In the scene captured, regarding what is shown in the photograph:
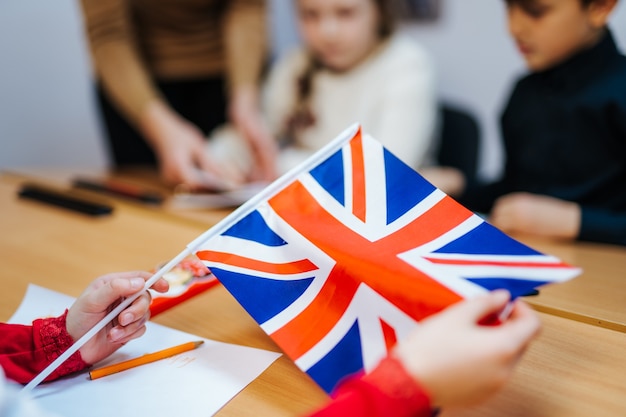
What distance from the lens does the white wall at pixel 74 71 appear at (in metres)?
1.63

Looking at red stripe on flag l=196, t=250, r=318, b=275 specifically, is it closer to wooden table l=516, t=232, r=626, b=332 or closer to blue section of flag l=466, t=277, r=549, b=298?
blue section of flag l=466, t=277, r=549, b=298

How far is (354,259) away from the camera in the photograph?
0.56 metres

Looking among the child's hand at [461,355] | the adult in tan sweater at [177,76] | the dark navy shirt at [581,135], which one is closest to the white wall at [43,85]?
the adult in tan sweater at [177,76]

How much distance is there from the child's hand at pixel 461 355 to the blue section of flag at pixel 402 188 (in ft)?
0.60

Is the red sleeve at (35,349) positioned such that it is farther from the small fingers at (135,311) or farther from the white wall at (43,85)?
the white wall at (43,85)

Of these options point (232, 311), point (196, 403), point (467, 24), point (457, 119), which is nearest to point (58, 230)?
point (232, 311)

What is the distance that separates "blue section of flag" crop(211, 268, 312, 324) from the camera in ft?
1.88

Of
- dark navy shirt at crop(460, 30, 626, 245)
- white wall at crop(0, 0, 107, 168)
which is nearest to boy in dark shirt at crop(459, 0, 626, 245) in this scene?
dark navy shirt at crop(460, 30, 626, 245)

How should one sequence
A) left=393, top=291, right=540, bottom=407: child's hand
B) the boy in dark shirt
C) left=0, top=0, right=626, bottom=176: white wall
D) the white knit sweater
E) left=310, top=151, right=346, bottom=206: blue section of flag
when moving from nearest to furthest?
left=393, top=291, right=540, bottom=407: child's hand → left=310, top=151, right=346, bottom=206: blue section of flag → the boy in dark shirt → the white knit sweater → left=0, top=0, right=626, bottom=176: white wall

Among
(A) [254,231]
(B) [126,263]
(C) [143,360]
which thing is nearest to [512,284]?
(A) [254,231]

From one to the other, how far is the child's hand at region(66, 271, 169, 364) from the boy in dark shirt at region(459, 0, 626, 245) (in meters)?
0.65

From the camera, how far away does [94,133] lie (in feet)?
7.80

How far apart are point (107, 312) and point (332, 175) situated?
0.93 ft

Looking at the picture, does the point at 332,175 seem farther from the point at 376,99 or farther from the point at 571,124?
the point at 376,99
